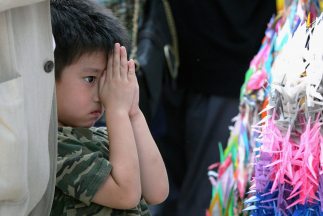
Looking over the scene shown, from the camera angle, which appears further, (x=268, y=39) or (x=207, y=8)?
(x=207, y=8)

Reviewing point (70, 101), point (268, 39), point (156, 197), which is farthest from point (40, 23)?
point (268, 39)

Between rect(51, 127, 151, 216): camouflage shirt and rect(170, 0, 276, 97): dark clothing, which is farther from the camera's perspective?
rect(170, 0, 276, 97): dark clothing

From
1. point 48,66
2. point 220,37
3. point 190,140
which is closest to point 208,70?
point 220,37

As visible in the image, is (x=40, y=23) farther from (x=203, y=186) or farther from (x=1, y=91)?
(x=203, y=186)

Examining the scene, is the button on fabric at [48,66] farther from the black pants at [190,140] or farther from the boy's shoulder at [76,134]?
the black pants at [190,140]

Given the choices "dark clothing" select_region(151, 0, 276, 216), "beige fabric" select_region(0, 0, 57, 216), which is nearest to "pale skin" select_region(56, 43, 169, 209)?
"beige fabric" select_region(0, 0, 57, 216)

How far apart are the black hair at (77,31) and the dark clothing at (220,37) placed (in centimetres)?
195

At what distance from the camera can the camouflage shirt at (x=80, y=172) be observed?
167 cm

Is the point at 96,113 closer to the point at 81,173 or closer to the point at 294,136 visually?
the point at 81,173

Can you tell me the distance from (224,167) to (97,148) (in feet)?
3.56

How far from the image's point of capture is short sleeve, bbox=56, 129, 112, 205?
1.67 metres

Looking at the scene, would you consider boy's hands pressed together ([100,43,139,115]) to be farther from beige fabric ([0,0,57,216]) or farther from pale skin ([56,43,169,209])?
beige fabric ([0,0,57,216])

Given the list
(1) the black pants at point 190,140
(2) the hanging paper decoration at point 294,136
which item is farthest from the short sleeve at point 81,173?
(1) the black pants at point 190,140

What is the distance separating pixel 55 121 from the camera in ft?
5.13
